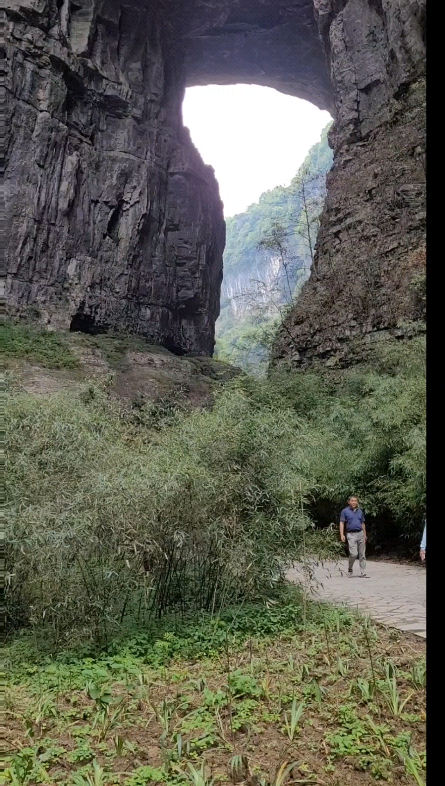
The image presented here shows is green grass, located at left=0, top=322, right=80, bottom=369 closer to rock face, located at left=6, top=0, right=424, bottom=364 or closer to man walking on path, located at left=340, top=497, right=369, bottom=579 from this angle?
rock face, located at left=6, top=0, right=424, bottom=364

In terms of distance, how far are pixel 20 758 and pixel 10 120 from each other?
57.7 feet

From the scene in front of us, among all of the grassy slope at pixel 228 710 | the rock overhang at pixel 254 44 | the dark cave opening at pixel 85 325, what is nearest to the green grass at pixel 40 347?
the dark cave opening at pixel 85 325

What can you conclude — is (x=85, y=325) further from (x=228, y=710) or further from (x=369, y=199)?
(x=228, y=710)

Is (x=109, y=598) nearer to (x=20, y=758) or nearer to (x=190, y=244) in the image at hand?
(x=20, y=758)

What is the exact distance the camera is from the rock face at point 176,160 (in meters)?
13.6

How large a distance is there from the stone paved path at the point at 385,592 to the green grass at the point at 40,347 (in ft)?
34.1

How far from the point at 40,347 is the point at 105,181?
22.7 ft

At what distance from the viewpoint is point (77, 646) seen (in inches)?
137

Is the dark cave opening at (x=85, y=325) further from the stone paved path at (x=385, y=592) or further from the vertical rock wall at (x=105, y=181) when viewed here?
the stone paved path at (x=385, y=592)

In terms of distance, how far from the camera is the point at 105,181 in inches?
769

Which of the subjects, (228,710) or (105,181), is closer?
(228,710)

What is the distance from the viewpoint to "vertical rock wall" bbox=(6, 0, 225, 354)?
684 inches

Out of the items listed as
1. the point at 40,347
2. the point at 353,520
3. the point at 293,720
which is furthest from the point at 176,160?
the point at 293,720
